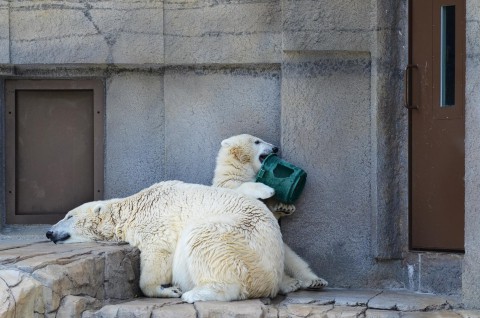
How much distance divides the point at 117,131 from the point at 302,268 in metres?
1.92

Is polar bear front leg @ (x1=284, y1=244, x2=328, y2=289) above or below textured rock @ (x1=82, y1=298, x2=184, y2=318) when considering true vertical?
above

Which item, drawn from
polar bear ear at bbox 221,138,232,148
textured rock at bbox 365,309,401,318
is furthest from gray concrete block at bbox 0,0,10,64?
textured rock at bbox 365,309,401,318

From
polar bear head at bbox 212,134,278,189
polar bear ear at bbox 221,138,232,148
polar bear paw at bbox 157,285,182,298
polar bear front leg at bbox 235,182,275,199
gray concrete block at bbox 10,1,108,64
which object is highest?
gray concrete block at bbox 10,1,108,64

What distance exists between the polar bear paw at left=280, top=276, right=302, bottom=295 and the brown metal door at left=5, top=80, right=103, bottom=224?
200 cm

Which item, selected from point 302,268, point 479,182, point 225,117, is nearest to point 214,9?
point 225,117

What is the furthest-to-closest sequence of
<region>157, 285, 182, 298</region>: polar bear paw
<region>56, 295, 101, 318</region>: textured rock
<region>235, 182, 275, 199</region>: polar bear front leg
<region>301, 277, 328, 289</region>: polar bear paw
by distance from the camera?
<region>235, 182, 275, 199</region>: polar bear front leg → <region>301, 277, 328, 289</region>: polar bear paw → <region>157, 285, 182, 298</region>: polar bear paw → <region>56, 295, 101, 318</region>: textured rock

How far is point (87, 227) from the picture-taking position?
762 centimetres

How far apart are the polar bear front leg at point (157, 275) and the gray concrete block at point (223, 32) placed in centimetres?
169

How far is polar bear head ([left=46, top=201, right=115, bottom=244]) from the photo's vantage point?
757 centimetres

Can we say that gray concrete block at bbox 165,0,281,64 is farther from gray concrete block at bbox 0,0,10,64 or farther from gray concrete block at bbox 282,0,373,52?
gray concrete block at bbox 0,0,10,64

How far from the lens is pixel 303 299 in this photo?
6.96 meters

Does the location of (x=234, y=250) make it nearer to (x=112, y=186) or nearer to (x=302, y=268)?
(x=302, y=268)

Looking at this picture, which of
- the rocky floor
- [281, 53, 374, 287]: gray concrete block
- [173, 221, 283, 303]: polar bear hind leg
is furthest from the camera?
[281, 53, 374, 287]: gray concrete block

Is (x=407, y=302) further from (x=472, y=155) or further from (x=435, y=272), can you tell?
(x=472, y=155)
